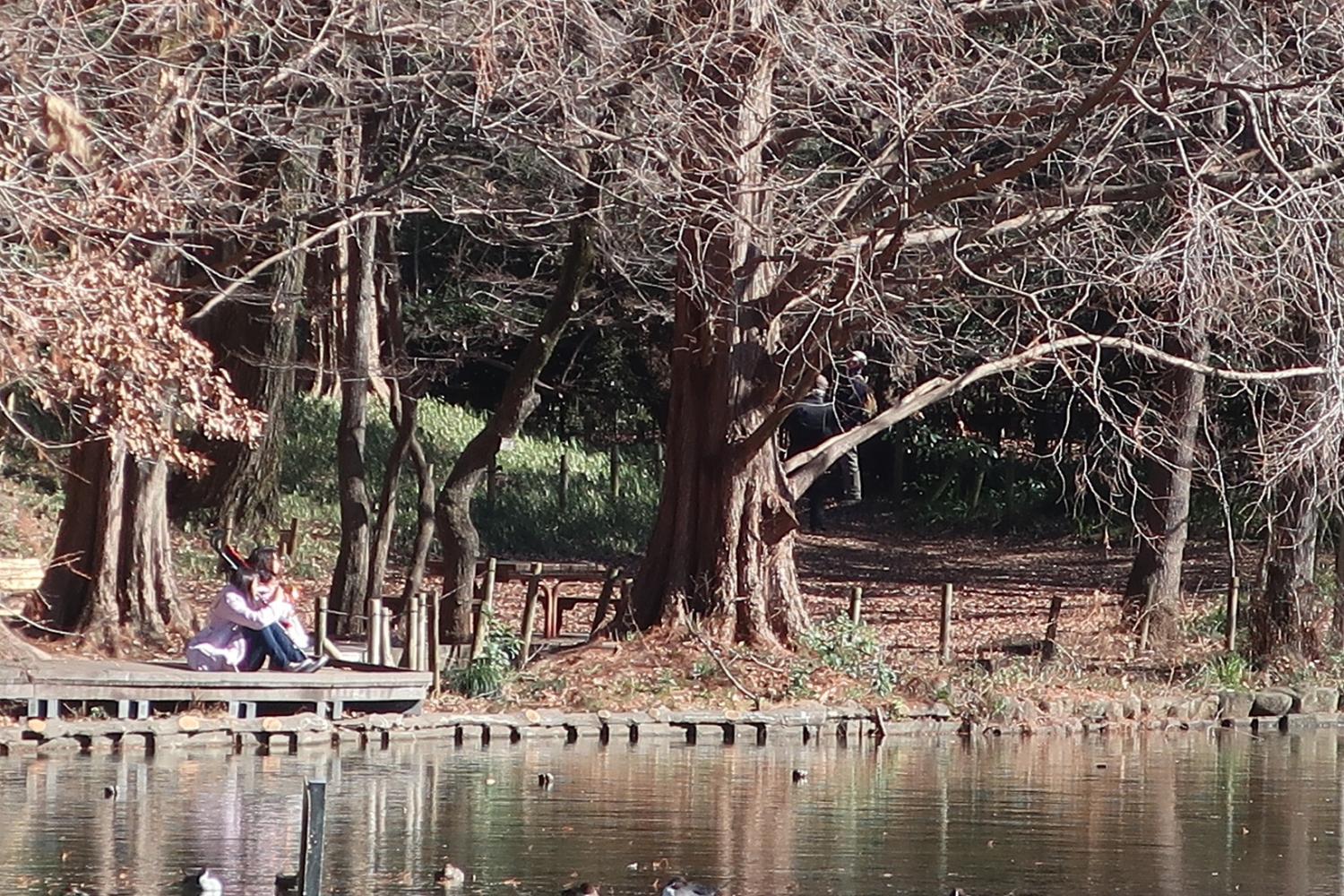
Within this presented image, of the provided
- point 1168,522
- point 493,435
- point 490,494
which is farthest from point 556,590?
point 490,494

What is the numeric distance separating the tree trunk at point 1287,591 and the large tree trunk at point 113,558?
36.6 ft

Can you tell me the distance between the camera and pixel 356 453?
2389 cm

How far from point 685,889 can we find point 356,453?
531 inches

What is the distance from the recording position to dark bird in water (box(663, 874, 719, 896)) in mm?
10947

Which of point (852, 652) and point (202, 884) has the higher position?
point (852, 652)

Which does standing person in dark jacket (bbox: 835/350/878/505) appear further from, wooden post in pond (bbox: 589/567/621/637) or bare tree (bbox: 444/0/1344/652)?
wooden post in pond (bbox: 589/567/621/637)

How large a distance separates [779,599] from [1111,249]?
4.61 metres

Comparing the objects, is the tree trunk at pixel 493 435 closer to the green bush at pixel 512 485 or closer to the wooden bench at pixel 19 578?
the wooden bench at pixel 19 578

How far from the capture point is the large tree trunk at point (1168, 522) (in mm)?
24719

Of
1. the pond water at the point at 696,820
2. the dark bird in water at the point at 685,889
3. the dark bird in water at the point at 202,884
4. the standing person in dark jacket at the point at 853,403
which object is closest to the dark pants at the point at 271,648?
the pond water at the point at 696,820

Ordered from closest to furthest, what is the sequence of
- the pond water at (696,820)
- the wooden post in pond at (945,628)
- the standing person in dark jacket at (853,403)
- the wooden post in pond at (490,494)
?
the pond water at (696,820) → the standing person in dark jacket at (853,403) → the wooden post in pond at (945,628) → the wooden post in pond at (490,494)

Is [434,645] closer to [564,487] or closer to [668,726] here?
[668,726]

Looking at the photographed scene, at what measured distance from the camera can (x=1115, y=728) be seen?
837 inches

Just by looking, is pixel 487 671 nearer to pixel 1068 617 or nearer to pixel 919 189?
pixel 919 189
